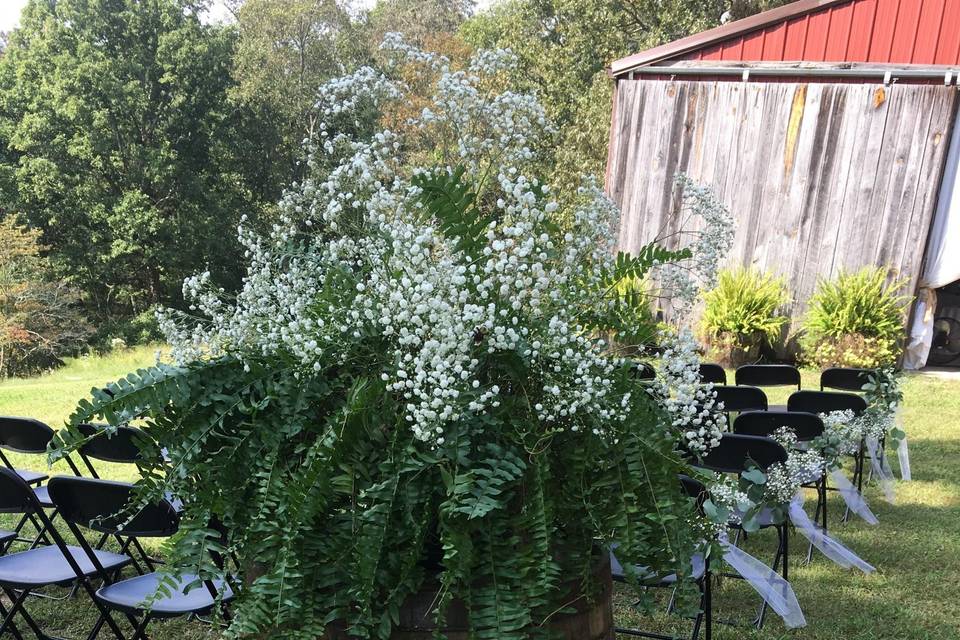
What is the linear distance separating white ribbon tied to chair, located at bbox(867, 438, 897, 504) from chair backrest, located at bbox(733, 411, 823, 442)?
0.79 meters

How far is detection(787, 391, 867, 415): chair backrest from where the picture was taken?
18.9ft

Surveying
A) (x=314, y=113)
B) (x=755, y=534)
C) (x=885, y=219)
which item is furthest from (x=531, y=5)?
(x=755, y=534)

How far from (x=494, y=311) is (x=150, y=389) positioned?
98 centimetres

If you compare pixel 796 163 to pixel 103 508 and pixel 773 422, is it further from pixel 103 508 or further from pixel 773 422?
pixel 103 508

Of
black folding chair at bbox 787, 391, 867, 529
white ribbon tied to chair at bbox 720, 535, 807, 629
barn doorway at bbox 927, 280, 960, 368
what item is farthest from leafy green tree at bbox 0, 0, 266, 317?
white ribbon tied to chair at bbox 720, 535, 807, 629

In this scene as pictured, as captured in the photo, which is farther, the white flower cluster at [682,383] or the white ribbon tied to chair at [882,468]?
the white ribbon tied to chair at [882,468]

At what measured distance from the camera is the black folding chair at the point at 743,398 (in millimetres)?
5934

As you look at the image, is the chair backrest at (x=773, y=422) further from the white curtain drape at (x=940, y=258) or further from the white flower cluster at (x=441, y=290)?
the white curtain drape at (x=940, y=258)

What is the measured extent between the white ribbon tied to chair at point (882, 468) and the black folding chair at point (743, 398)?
0.77m

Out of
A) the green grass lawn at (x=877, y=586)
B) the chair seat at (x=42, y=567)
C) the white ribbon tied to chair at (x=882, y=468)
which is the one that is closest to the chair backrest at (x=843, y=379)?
the green grass lawn at (x=877, y=586)

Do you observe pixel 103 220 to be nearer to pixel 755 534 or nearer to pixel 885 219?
pixel 885 219

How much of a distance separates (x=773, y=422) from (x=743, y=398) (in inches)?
33.5

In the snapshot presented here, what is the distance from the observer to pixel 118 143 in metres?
25.2

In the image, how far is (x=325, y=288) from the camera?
2.45 m
